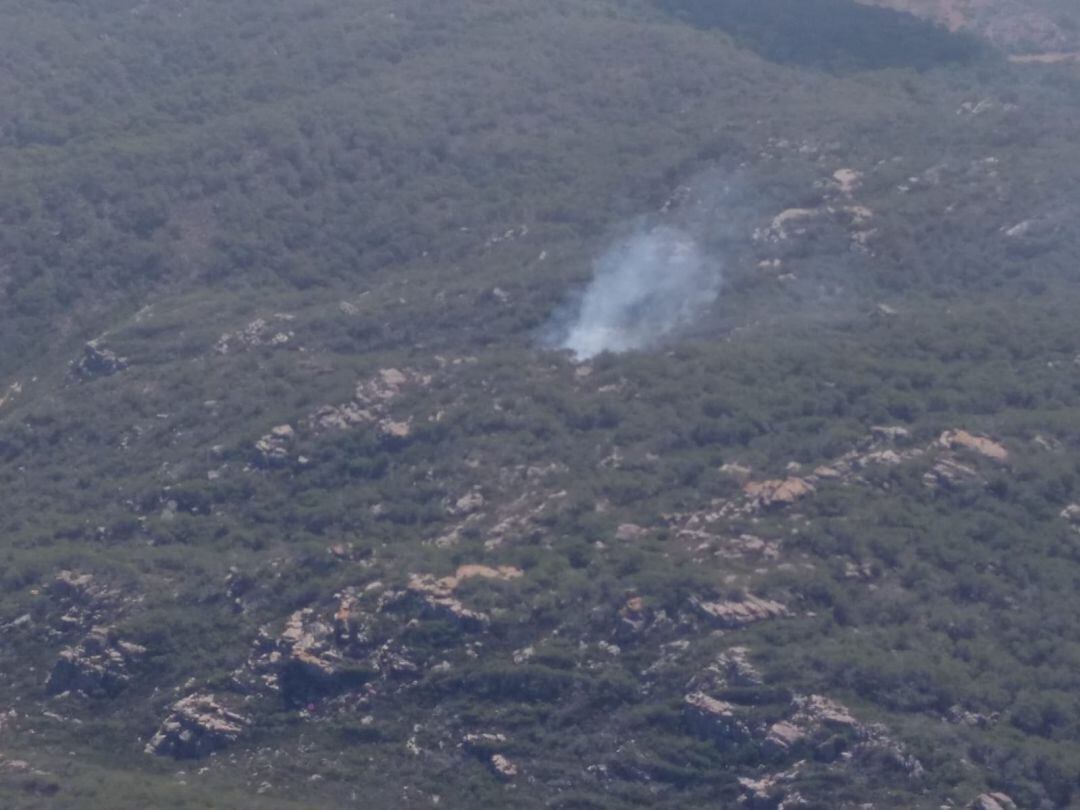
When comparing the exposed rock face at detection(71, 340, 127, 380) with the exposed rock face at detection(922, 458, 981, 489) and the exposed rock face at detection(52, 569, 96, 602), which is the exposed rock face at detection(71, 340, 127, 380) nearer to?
the exposed rock face at detection(52, 569, 96, 602)

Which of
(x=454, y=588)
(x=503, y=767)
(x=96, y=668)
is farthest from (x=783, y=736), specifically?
(x=96, y=668)

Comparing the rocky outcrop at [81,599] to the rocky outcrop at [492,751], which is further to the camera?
the rocky outcrop at [81,599]

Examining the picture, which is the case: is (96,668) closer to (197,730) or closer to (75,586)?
(75,586)

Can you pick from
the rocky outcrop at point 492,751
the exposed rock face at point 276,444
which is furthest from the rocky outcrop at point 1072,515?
the exposed rock face at point 276,444

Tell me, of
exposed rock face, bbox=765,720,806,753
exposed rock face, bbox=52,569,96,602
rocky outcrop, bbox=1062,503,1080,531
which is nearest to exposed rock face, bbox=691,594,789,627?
exposed rock face, bbox=765,720,806,753

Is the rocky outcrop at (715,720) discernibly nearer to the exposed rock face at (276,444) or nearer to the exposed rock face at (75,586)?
the exposed rock face at (75,586)

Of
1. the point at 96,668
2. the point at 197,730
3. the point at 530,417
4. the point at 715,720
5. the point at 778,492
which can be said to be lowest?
the point at 197,730
